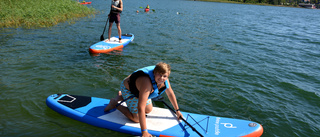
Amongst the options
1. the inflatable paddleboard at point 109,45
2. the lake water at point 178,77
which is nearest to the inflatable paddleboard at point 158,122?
the lake water at point 178,77

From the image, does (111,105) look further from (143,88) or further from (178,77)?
(178,77)

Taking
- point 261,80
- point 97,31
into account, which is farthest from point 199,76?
point 97,31

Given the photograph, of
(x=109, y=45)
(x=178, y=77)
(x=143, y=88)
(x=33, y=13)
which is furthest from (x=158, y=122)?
(x=33, y=13)

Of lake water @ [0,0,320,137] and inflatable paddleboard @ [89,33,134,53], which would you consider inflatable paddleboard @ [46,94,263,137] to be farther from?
inflatable paddleboard @ [89,33,134,53]

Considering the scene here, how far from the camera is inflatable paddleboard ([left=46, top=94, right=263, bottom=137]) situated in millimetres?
A: 4363

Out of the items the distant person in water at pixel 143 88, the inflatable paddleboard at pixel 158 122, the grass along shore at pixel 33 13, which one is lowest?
the inflatable paddleboard at pixel 158 122

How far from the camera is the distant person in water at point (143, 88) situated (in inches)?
141

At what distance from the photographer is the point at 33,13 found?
14453 millimetres

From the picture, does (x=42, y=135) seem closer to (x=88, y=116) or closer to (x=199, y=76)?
(x=88, y=116)

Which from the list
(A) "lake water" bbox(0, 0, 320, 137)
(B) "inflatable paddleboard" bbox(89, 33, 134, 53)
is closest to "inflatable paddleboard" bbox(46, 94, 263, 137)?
(A) "lake water" bbox(0, 0, 320, 137)

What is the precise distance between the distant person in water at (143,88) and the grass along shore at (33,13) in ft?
38.5

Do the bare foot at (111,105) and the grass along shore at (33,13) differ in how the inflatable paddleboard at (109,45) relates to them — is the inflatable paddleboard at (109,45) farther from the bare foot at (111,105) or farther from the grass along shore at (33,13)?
the grass along shore at (33,13)

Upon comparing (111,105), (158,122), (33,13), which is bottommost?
(158,122)

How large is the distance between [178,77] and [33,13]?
38.5ft
